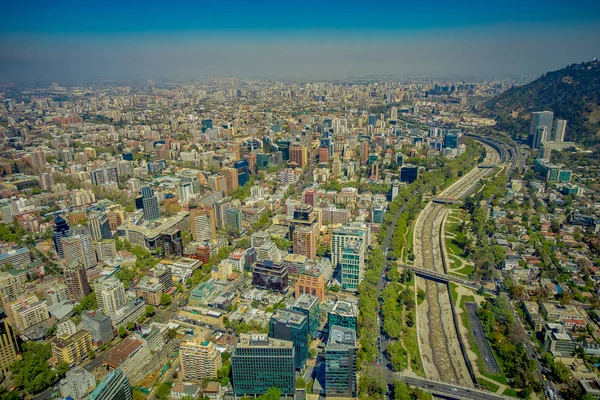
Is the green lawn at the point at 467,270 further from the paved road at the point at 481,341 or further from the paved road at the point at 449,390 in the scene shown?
the paved road at the point at 449,390

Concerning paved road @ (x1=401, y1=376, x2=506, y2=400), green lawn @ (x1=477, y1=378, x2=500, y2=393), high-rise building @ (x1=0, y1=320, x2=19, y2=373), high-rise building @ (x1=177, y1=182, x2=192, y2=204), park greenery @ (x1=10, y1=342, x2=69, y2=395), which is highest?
high-rise building @ (x1=177, y1=182, x2=192, y2=204)

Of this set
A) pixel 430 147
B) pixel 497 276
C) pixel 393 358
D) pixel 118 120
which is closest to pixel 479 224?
pixel 497 276

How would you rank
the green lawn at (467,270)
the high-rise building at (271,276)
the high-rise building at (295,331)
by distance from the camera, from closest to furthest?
the high-rise building at (295,331)
the high-rise building at (271,276)
the green lawn at (467,270)

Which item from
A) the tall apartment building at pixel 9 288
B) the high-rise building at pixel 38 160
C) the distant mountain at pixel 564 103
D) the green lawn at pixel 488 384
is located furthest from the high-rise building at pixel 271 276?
the distant mountain at pixel 564 103

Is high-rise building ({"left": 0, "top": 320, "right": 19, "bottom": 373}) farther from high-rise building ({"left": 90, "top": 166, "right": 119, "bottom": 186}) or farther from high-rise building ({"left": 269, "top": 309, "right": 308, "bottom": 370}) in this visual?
high-rise building ({"left": 90, "top": 166, "right": 119, "bottom": 186})

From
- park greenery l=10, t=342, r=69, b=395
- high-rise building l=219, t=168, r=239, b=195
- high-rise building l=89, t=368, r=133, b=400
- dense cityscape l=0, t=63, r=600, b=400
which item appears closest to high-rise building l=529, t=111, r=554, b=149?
dense cityscape l=0, t=63, r=600, b=400

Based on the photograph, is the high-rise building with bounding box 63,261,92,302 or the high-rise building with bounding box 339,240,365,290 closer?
the high-rise building with bounding box 63,261,92,302
